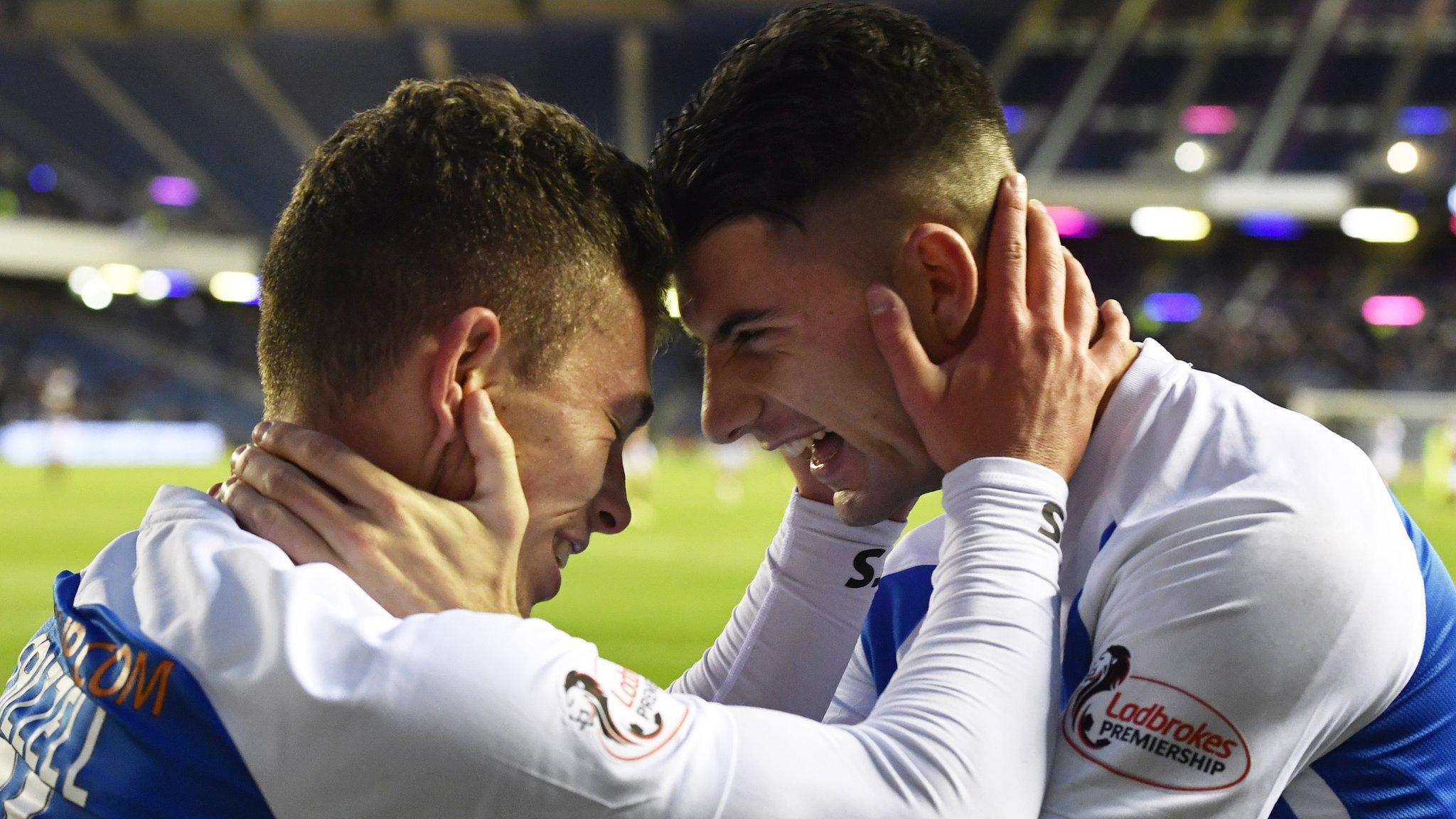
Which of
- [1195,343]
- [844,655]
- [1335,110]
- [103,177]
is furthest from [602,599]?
A: [103,177]

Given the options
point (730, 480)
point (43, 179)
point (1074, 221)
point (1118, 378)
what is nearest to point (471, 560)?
point (1118, 378)

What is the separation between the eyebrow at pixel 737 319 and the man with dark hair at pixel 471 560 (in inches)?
7.1

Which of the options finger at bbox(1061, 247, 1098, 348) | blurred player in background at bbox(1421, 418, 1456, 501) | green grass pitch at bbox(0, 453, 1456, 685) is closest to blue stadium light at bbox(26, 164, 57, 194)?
green grass pitch at bbox(0, 453, 1456, 685)

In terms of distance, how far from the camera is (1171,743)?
154cm

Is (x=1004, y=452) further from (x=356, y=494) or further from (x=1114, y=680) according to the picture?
(x=356, y=494)

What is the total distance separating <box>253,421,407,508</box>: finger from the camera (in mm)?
1608

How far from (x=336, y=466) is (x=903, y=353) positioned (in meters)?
0.82

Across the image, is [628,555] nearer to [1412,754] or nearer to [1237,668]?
[1412,754]

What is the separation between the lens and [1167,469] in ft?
5.74

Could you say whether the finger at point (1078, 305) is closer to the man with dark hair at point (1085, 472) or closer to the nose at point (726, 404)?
the man with dark hair at point (1085, 472)

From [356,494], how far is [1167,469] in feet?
3.48

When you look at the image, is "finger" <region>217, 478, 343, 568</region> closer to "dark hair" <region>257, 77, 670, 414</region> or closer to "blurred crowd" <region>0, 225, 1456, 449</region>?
"dark hair" <region>257, 77, 670, 414</region>

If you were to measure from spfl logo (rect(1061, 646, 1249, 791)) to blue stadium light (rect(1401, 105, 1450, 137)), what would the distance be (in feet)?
121

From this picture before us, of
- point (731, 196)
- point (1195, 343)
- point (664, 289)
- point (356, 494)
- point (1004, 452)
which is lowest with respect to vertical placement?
point (356, 494)
